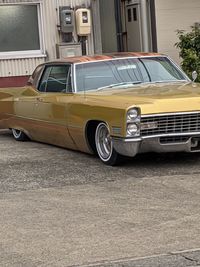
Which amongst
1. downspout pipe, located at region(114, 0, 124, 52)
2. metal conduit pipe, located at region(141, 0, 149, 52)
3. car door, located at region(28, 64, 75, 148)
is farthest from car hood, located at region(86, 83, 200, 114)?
downspout pipe, located at region(114, 0, 124, 52)

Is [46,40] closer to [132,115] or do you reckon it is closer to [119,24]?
[119,24]

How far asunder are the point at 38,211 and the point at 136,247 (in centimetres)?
144

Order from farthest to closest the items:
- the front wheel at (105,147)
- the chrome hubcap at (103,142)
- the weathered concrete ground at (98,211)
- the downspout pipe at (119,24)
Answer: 1. the downspout pipe at (119,24)
2. the chrome hubcap at (103,142)
3. the front wheel at (105,147)
4. the weathered concrete ground at (98,211)

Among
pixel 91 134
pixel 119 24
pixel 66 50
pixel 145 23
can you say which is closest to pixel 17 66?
pixel 66 50

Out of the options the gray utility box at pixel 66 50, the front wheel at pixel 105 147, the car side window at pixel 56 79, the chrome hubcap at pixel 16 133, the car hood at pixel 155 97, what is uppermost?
the gray utility box at pixel 66 50

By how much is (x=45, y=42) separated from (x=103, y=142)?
23.2 feet

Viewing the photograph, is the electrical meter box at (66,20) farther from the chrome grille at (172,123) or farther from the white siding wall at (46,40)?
the chrome grille at (172,123)

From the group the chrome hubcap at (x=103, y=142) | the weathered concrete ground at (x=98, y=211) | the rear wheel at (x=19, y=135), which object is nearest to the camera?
the weathered concrete ground at (x=98, y=211)

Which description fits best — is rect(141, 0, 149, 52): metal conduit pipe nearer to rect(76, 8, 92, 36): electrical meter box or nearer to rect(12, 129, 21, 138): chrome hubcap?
rect(76, 8, 92, 36): electrical meter box

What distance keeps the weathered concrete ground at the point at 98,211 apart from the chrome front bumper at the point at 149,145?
26 cm

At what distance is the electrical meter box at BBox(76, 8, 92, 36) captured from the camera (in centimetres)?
1452

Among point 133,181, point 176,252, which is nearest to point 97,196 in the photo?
point 133,181

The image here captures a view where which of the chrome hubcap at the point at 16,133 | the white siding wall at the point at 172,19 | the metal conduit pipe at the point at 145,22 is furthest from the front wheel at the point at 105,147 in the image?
the metal conduit pipe at the point at 145,22

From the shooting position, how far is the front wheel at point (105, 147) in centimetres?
793
